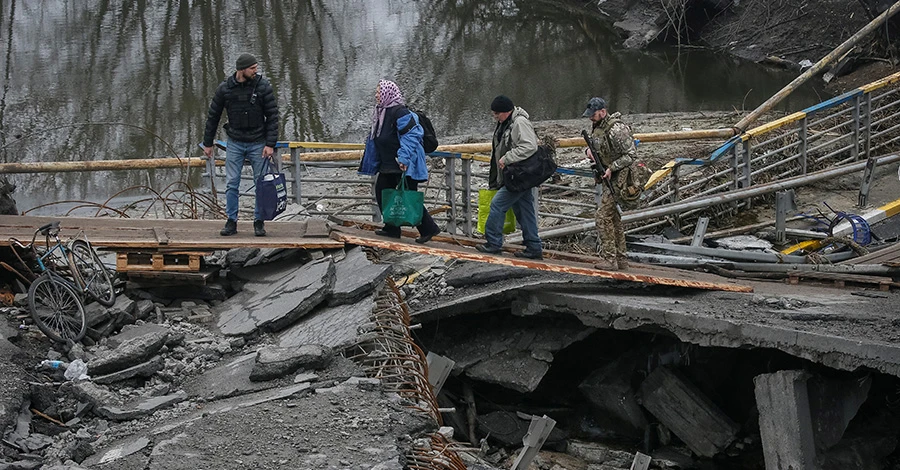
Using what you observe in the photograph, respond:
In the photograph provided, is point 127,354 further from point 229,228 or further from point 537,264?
point 537,264

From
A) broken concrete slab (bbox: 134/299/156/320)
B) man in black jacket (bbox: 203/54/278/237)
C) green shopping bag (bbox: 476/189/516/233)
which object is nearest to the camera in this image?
broken concrete slab (bbox: 134/299/156/320)

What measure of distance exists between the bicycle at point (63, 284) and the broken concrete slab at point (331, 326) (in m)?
1.52

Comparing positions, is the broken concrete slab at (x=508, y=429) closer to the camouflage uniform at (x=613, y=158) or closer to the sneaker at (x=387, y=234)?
the camouflage uniform at (x=613, y=158)

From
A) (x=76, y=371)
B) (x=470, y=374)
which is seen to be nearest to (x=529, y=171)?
(x=470, y=374)

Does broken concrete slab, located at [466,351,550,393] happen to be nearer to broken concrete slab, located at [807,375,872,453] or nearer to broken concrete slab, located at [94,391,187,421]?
broken concrete slab, located at [807,375,872,453]

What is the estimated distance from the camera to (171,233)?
30.3 feet

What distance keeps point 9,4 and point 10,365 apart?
27.6 metres

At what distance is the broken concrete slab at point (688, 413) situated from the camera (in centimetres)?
860

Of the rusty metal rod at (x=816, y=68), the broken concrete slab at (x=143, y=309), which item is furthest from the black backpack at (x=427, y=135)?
the rusty metal rod at (x=816, y=68)

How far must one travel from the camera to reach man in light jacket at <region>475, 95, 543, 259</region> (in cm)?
865

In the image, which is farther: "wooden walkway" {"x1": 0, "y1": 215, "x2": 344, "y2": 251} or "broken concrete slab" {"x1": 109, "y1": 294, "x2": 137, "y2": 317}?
"wooden walkway" {"x1": 0, "y1": 215, "x2": 344, "y2": 251}

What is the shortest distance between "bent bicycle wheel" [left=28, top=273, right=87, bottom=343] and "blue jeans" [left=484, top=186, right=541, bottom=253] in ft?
11.6

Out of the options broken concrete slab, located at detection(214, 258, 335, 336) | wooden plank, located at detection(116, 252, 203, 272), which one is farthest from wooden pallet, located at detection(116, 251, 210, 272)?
broken concrete slab, located at detection(214, 258, 335, 336)

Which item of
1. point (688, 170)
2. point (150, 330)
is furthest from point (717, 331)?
point (688, 170)
